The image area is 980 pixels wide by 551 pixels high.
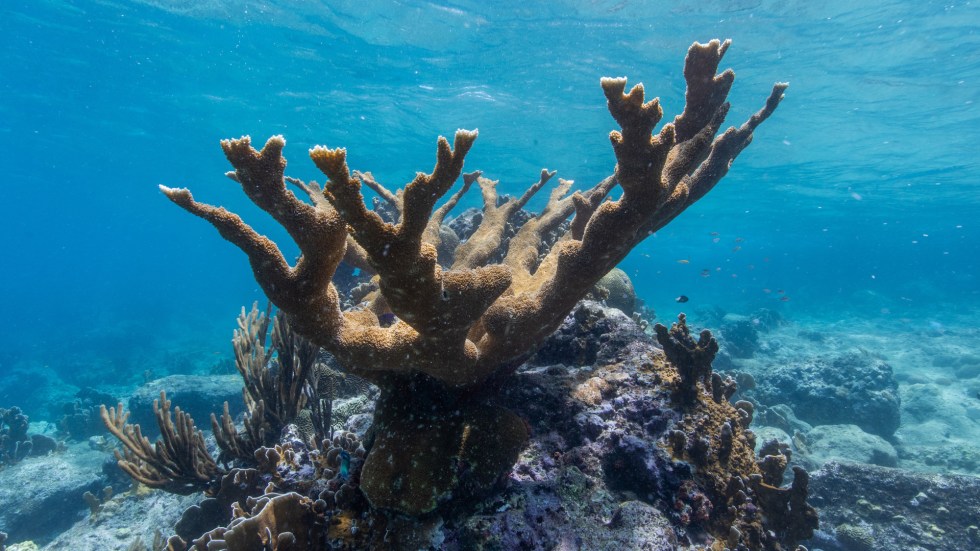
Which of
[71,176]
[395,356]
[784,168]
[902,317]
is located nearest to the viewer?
[395,356]

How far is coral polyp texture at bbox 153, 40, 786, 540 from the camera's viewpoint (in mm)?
2121

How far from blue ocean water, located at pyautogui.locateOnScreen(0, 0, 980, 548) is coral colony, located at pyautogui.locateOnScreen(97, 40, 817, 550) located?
44.4 feet

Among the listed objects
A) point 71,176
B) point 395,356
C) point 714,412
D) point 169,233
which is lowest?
point 714,412

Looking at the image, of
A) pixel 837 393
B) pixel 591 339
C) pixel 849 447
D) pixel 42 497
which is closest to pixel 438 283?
pixel 591 339

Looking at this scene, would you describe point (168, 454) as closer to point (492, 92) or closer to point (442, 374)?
point (442, 374)

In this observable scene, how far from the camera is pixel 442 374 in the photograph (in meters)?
3.01

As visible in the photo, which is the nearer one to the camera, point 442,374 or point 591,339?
point 442,374

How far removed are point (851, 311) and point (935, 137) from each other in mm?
21518

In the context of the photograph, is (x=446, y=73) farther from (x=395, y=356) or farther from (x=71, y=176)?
(x=71, y=176)

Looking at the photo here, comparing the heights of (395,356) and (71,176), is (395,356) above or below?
below

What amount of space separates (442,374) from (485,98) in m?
23.0

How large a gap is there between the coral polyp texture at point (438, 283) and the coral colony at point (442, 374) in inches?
0.4

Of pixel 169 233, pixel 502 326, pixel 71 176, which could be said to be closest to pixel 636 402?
pixel 502 326

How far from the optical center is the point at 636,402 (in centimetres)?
378
